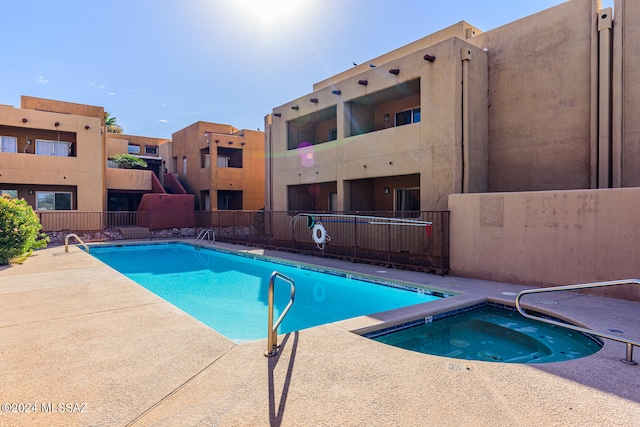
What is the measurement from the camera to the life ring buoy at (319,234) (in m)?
13.6

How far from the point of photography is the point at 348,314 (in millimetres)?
7699

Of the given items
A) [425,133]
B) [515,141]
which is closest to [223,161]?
[425,133]

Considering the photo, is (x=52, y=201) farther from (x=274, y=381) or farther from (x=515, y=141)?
(x=515, y=141)

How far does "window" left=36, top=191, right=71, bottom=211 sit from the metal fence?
1.50 meters

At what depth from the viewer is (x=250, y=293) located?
9641 mm

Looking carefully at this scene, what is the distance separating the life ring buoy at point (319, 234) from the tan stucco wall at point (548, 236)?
16.7 feet

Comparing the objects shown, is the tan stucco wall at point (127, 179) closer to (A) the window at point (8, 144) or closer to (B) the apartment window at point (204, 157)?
(B) the apartment window at point (204, 157)

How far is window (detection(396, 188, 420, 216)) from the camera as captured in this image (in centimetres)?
1487

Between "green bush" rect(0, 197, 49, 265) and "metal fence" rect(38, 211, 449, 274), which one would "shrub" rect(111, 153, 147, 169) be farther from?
"green bush" rect(0, 197, 49, 265)

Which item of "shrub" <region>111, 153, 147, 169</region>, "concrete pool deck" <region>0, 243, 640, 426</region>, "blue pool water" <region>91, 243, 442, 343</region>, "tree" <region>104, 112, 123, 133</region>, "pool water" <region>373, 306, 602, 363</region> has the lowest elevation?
"blue pool water" <region>91, 243, 442, 343</region>

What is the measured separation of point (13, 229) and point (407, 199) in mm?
13534

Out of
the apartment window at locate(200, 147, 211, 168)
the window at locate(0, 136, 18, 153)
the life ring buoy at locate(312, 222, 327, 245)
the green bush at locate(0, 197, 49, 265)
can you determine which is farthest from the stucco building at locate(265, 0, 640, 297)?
the window at locate(0, 136, 18, 153)

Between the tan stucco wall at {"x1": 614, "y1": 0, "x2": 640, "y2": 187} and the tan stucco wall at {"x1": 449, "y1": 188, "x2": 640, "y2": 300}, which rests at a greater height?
the tan stucco wall at {"x1": 614, "y1": 0, "x2": 640, "y2": 187}

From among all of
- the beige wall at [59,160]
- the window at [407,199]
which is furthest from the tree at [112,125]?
the window at [407,199]
